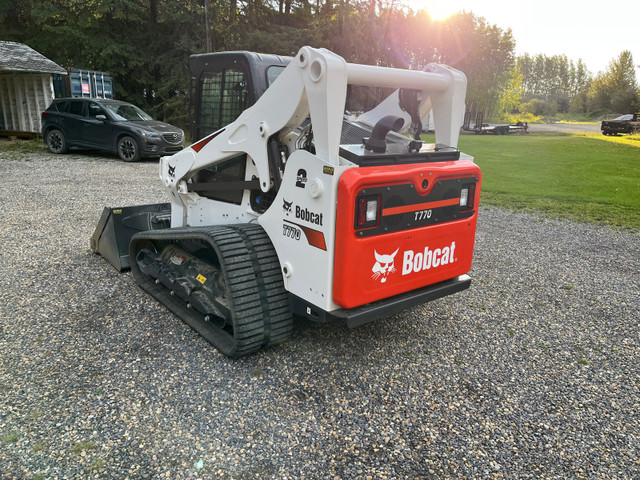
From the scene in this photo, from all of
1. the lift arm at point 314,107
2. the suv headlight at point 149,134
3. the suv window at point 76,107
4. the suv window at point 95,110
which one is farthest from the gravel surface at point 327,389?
the suv window at point 76,107

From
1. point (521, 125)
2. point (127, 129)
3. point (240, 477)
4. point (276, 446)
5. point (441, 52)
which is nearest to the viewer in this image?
point (240, 477)

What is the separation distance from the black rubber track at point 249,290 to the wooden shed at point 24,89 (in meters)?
16.3

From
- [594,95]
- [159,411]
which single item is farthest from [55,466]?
[594,95]

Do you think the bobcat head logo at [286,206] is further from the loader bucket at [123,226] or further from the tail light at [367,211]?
the loader bucket at [123,226]

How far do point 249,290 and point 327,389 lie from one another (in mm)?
868

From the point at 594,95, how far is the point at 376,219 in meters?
86.5

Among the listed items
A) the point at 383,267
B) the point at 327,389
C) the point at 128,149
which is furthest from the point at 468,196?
the point at 128,149

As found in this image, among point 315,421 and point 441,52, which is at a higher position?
point 441,52

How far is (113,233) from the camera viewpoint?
523 cm

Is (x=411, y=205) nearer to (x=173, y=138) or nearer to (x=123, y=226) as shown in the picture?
(x=123, y=226)

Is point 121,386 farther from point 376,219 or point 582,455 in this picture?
point 582,455

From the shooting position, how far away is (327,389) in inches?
127

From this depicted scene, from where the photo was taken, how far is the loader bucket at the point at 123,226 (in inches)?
206

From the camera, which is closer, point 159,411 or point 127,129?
point 159,411
